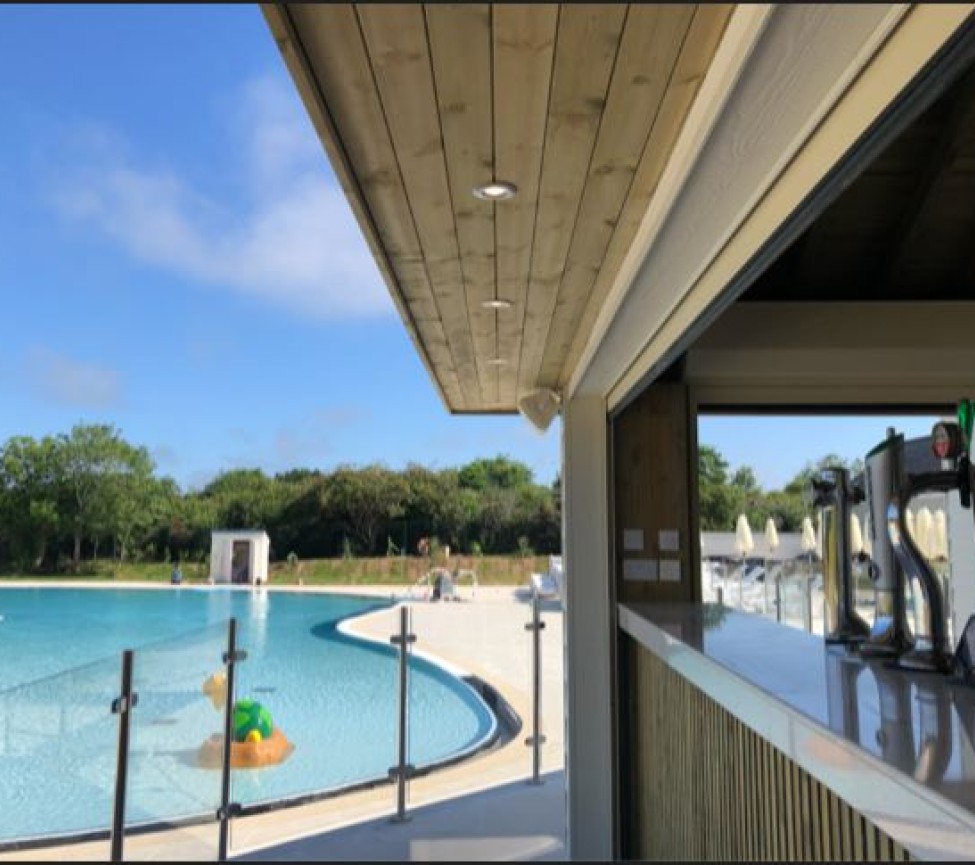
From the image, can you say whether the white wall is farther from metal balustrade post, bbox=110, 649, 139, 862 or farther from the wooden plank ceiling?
the wooden plank ceiling

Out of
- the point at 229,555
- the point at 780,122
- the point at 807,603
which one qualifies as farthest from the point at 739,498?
the point at 229,555

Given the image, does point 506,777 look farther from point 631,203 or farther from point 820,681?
point 631,203

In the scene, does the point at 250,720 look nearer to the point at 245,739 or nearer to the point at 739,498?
the point at 245,739

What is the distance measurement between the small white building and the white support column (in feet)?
63.7

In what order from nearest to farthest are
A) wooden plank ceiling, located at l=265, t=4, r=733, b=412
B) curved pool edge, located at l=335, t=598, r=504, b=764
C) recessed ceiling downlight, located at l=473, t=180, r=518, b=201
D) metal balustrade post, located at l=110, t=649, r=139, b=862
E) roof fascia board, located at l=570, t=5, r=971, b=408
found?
roof fascia board, located at l=570, t=5, r=971, b=408 → wooden plank ceiling, located at l=265, t=4, r=733, b=412 → recessed ceiling downlight, located at l=473, t=180, r=518, b=201 → metal balustrade post, located at l=110, t=649, r=139, b=862 → curved pool edge, located at l=335, t=598, r=504, b=764

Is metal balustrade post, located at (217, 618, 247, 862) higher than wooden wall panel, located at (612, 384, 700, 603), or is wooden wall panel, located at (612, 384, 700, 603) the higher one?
wooden wall panel, located at (612, 384, 700, 603)

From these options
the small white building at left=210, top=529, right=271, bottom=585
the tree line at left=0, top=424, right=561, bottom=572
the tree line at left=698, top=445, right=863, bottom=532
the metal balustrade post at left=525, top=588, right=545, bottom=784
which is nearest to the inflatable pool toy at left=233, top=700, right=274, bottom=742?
the metal balustrade post at left=525, top=588, right=545, bottom=784

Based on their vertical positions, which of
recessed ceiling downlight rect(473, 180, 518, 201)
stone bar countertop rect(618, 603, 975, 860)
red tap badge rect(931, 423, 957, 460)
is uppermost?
recessed ceiling downlight rect(473, 180, 518, 201)

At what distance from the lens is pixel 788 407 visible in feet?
13.3

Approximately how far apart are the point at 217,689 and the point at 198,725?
0.67 ft

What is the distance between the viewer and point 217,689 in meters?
4.19

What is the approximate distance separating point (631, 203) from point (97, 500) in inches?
980

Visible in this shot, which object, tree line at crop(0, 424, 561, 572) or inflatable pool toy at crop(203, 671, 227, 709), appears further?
tree line at crop(0, 424, 561, 572)

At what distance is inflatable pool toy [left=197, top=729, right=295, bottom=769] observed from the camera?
13.5 ft
